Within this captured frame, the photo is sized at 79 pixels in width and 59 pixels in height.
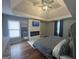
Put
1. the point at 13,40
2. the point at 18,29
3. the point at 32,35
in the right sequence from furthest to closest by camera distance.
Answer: the point at 32,35, the point at 18,29, the point at 13,40

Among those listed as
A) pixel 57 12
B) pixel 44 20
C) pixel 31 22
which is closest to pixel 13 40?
pixel 31 22

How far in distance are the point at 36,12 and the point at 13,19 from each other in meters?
1.19

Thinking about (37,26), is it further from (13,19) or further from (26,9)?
(13,19)

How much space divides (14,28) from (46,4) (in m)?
1.66

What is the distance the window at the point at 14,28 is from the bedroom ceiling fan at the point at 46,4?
1197mm

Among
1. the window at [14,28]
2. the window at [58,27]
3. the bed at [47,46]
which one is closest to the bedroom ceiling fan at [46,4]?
the window at [58,27]

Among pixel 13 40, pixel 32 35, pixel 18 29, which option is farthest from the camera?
pixel 32 35

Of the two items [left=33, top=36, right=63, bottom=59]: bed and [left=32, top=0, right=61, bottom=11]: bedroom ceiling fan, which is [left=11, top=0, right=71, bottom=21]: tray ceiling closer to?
[left=32, top=0, right=61, bottom=11]: bedroom ceiling fan

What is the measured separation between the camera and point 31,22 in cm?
441

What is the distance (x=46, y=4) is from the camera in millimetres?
3883

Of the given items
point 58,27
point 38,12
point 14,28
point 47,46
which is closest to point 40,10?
point 38,12

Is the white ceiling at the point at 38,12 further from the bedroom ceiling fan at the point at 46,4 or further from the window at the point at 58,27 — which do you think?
the window at the point at 58,27

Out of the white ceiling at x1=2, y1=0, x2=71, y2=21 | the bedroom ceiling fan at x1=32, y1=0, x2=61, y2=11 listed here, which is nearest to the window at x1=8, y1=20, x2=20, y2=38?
the white ceiling at x1=2, y1=0, x2=71, y2=21

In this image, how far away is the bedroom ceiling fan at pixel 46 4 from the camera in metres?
3.73
